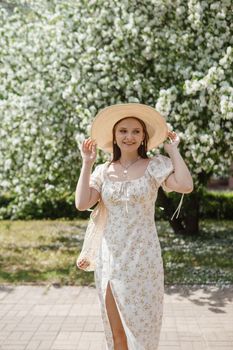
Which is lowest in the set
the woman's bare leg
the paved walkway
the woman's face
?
the paved walkway

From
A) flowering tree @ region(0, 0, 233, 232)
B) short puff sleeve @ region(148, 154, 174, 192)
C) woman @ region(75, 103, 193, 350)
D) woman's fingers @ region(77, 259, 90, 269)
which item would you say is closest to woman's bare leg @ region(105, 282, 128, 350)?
woman @ region(75, 103, 193, 350)

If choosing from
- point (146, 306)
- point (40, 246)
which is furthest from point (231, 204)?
point (146, 306)

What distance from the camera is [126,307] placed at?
3537mm

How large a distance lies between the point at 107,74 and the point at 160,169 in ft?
18.4

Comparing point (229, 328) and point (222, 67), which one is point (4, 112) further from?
point (229, 328)

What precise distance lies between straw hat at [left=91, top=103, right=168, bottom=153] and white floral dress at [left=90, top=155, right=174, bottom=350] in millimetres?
318

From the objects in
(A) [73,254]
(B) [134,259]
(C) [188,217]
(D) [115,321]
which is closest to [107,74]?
(A) [73,254]

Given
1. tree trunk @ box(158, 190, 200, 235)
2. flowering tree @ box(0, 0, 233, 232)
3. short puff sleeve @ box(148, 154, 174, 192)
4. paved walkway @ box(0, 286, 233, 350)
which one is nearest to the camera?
short puff sleeve @ box(148, 154, 174, 192)

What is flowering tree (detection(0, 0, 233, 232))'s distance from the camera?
26.3ft

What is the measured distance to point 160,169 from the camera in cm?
370

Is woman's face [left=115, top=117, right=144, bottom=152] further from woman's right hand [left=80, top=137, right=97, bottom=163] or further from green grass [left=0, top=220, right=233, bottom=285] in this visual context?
green grass [left=0, top=220, right=233, bottom=285]

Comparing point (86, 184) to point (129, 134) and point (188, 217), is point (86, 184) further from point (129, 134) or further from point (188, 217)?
point (188, 217)

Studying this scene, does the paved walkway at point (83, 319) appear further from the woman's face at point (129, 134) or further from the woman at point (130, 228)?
the woman's face at point (129, 134)

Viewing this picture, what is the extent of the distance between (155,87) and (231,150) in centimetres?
171
